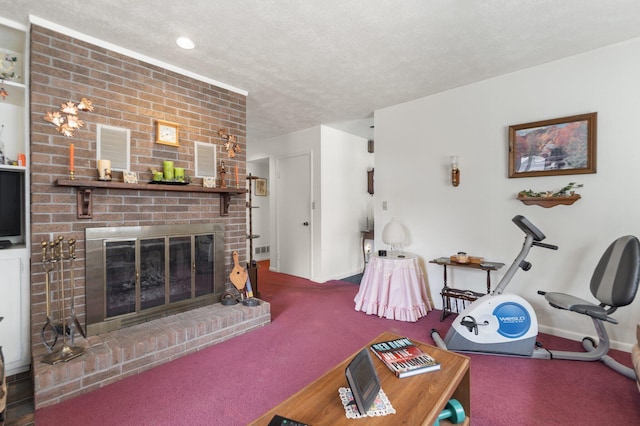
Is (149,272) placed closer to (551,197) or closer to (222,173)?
(222,173)

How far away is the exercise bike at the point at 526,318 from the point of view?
84.4 inches

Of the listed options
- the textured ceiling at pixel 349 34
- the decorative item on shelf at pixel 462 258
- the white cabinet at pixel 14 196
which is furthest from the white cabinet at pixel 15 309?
the decorative item on shelf at pixel 462 258

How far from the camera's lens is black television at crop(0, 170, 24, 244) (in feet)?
7.06

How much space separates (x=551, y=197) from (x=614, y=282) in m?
0.83

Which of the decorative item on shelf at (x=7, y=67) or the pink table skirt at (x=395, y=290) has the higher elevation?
the decorative item on shelf at (x=7, y=67)

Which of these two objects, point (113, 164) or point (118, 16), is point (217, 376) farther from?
point (118, 16)

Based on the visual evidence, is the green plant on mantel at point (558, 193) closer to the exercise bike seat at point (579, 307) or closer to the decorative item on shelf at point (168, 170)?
the exercise bike seat at point (579, 307)

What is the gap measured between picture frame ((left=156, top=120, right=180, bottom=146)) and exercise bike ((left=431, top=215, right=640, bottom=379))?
294cm

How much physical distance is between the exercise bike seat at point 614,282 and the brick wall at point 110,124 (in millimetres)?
3015

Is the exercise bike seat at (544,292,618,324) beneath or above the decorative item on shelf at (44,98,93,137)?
beneath

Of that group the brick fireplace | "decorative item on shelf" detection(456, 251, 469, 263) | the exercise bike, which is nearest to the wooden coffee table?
the exercise bike

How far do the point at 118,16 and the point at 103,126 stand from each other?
82cm

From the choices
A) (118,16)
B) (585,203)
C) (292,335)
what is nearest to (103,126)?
(118,16)

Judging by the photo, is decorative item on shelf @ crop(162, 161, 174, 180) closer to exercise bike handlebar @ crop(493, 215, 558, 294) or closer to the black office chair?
exercise bike handlebar @ crop(493, 215, 558, 294)
